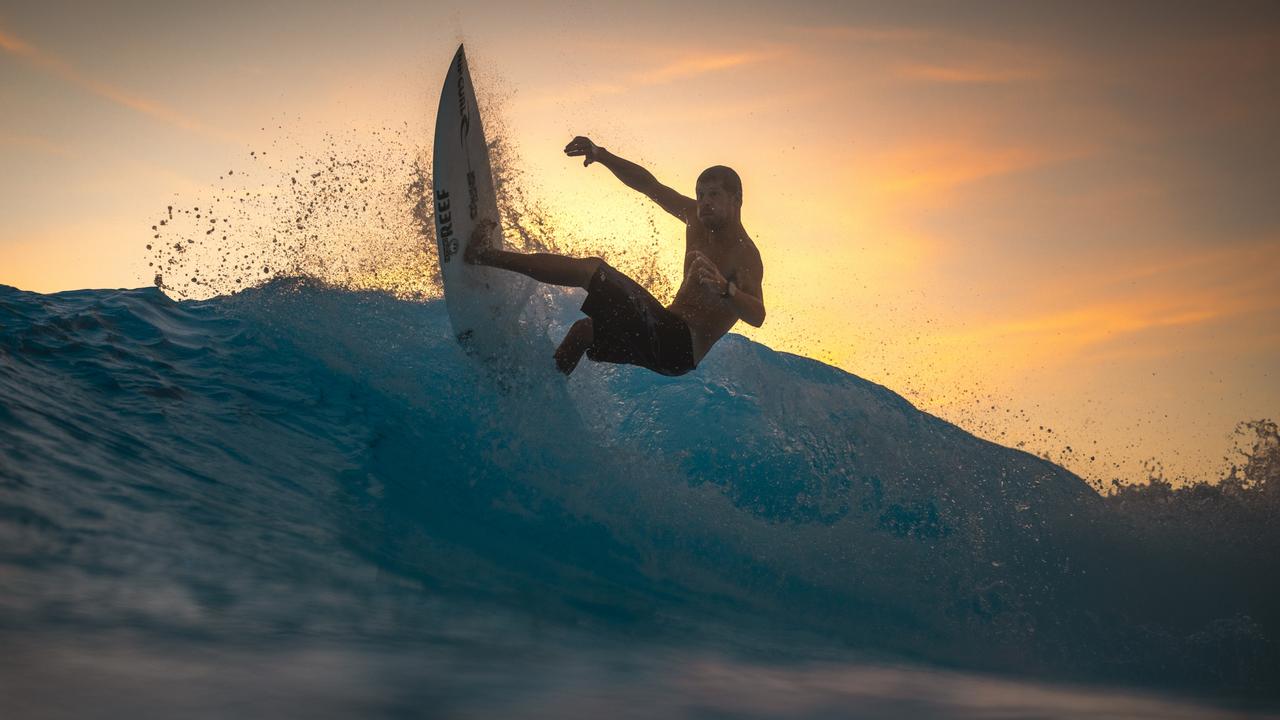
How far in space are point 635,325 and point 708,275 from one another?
584 millimetres

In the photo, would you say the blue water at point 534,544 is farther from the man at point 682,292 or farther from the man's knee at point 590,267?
the man's knee at point 590,267

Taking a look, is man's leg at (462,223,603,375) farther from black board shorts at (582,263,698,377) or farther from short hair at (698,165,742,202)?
short hair at (698,165,742,202)

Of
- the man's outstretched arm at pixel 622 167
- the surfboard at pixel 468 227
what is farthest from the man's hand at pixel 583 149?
the surfboard at pixel 468 227

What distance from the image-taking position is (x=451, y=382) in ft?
23.3

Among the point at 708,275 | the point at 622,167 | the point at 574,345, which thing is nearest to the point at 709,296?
the point at 708,275

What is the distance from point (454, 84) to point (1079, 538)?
8.50 m

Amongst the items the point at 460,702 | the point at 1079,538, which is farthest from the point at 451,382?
the point at 1079,538

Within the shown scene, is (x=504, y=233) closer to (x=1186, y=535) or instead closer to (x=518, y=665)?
(x=518, y=665)

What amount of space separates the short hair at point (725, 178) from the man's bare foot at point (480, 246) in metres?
1.65

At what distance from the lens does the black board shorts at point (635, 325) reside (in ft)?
16.6

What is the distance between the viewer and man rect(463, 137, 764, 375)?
16.6 ft

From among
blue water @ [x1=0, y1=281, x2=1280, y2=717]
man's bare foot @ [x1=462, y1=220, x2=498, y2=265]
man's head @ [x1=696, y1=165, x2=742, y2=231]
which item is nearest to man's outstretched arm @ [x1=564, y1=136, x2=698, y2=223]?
man's head @ [x1=696, y1=165, x2=742, y2=231]

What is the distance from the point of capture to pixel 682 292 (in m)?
5.37

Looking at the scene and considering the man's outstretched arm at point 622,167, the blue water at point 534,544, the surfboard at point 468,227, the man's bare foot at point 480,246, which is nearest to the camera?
the blue water at point 534,544
